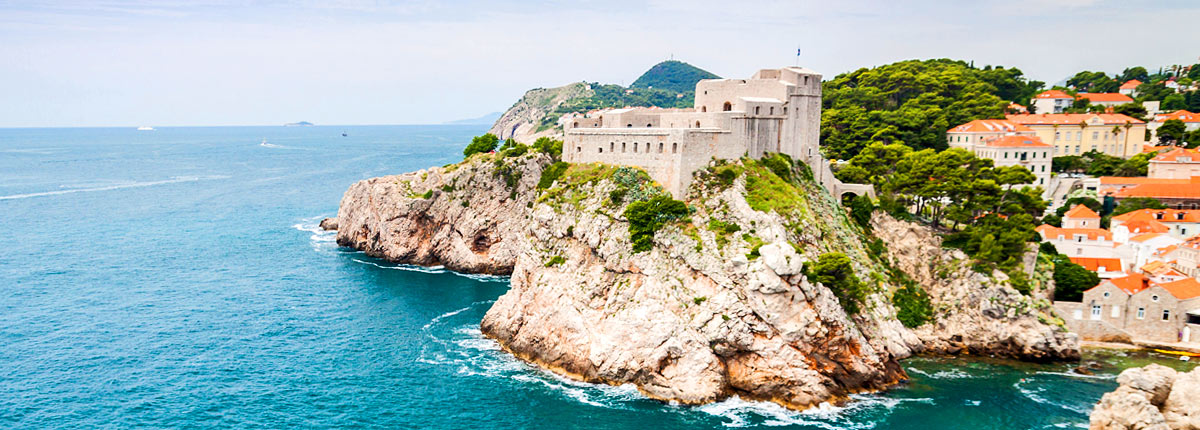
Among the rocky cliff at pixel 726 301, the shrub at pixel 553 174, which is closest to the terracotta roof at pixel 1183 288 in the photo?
the rocky cliff at pixel 726 301

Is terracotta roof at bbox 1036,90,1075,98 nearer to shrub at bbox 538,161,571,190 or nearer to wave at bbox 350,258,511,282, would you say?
shrub at bbox 538,161,571,190

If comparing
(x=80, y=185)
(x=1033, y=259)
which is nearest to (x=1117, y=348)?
(x=1033, y=259)

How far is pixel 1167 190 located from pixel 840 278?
137 ft

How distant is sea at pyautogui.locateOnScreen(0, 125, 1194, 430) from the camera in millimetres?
40875

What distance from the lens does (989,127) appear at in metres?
79.0

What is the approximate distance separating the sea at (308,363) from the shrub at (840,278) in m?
5.81

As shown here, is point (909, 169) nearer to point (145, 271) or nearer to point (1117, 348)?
point (1117, 348)

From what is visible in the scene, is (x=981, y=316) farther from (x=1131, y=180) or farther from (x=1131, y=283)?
(x=1131, y=180)

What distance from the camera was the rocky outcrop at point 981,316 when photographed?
49750mm

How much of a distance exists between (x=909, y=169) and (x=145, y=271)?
224ft

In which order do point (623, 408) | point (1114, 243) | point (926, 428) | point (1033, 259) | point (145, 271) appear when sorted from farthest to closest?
1. point (145, 271)
2. point (1114, 243)
3. point (1033, 259)
4. point (623, 408)
5. point (926, 428)

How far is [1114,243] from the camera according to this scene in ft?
201

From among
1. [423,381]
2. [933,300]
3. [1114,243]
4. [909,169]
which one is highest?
[909,169]

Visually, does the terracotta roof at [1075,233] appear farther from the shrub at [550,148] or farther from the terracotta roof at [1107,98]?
the terracotta roof at [1107,98]
